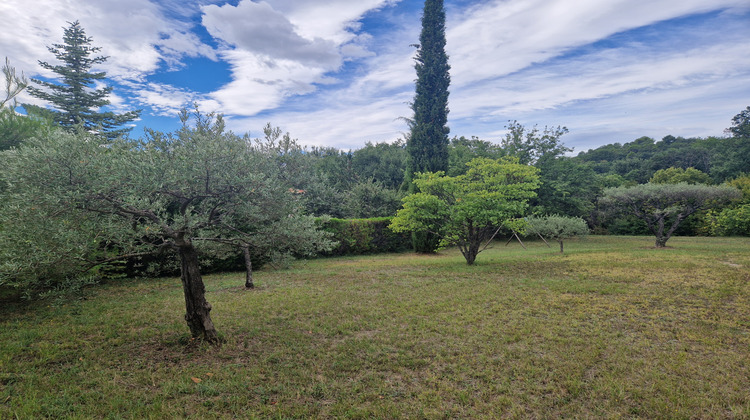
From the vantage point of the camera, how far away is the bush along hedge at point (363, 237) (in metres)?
16.2

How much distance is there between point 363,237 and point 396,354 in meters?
12.3

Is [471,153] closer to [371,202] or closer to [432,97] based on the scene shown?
[432,97]

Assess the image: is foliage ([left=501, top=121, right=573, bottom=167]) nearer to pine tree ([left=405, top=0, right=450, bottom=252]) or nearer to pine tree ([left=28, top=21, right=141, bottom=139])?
pine tree ([left=405, top=0, right=450, bottom=252])

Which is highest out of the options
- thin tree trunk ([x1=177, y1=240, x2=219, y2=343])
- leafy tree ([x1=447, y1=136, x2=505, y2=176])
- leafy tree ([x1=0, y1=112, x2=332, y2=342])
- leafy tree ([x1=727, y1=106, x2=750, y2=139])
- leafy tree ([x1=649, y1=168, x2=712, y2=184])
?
leafy tree ([x1=727, y1=106, x2=750, y2=139])

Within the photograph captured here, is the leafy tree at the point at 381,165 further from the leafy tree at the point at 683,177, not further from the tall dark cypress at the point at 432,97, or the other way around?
the leafy tree at the point at 683,177

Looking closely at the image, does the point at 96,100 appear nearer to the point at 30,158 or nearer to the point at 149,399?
the point at 30,158

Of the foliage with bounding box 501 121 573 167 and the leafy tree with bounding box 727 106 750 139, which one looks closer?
the foliage with bounding box 501 121 573 167

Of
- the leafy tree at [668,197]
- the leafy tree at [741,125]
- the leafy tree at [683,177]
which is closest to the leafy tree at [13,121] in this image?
the leafy tree at [668,197]

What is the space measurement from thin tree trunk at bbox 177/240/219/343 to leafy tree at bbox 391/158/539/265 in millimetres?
8046

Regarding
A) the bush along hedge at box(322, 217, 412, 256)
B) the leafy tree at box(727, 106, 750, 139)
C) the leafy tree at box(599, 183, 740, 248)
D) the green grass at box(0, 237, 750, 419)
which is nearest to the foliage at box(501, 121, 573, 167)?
the leafy tree at box(599, 183, 740, 248)

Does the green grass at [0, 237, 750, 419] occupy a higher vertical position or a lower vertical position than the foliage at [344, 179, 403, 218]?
lower

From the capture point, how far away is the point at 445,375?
402 centimetres

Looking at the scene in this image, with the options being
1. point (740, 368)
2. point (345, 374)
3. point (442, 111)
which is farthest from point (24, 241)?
point (442, 111)

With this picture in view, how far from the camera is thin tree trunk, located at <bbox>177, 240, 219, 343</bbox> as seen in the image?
469cm
